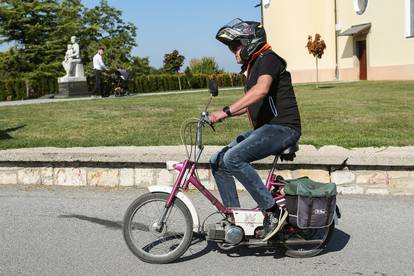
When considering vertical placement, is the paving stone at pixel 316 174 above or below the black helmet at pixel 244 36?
below

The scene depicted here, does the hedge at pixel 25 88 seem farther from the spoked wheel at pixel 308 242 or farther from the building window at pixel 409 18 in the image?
the spoked wheel at pixel 308 242

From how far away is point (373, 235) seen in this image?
5.42 meters

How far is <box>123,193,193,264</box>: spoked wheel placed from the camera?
4.71 meters

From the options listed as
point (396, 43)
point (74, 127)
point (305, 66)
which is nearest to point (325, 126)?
point (74, 127)

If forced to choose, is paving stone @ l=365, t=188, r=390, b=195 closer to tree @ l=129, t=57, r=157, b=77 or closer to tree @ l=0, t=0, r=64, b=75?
tree @ l=0, t=0, r=64, b=75

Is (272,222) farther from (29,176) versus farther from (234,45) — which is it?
(29,176)

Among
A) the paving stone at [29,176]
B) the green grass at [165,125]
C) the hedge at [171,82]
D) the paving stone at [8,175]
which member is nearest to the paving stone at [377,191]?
the green grass at [165,125]

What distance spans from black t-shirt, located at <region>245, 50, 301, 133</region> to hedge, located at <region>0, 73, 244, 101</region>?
19.2m

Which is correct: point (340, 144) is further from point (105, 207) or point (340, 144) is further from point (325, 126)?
point (105, 207)

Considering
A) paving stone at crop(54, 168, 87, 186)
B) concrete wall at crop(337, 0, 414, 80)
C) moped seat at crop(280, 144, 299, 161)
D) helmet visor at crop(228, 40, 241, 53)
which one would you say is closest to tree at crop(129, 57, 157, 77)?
concrete wall at crop(337, 0, 414, 80)

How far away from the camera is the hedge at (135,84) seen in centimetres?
2848

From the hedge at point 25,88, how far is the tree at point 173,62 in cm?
1755

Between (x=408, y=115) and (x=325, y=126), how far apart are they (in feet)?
8.22

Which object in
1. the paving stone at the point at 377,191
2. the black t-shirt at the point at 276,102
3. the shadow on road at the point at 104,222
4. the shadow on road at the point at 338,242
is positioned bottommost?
the shadow on road at the point at 338,242
